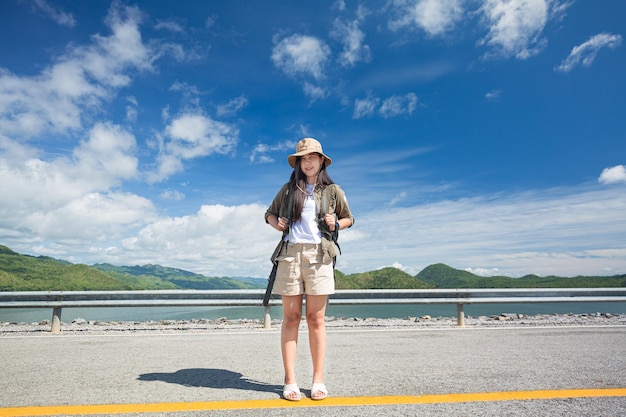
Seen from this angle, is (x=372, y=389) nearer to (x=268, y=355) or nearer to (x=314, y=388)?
(x=314, y=388)

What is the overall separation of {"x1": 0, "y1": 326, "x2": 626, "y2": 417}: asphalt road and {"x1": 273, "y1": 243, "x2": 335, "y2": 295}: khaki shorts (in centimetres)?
79

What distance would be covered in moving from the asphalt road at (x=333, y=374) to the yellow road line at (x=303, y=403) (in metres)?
0.01

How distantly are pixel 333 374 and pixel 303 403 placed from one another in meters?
0.90

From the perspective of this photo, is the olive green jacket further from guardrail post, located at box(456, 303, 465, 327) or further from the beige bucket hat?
guardrail post, located at box(456, 303, 465, 327)

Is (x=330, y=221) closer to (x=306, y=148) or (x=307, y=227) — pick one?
(x=307, y=227)

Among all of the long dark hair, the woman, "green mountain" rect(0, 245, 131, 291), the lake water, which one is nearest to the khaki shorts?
the woman

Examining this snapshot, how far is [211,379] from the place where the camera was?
353 cm

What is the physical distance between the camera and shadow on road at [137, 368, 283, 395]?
3277 mm

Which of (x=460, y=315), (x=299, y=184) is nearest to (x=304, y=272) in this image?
(x=299, y=184)

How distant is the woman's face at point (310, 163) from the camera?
334 centimetres

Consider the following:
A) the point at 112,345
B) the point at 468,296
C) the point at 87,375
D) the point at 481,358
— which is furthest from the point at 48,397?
the point at 468,296

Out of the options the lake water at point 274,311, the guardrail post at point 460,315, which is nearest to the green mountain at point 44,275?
the lake water at point 274,311

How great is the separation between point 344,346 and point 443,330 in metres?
2.60

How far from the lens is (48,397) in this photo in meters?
2.98
